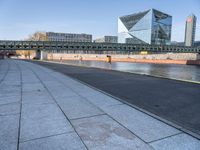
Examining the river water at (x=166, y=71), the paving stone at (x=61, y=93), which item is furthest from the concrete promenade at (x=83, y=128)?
the river water at (x=166, y=71)

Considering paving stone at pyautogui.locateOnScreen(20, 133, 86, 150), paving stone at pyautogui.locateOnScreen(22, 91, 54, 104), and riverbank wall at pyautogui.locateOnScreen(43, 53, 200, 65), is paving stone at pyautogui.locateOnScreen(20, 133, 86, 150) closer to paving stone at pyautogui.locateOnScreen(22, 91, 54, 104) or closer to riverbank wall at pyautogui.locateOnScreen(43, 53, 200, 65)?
paving stone at pyautogui.locateOnScreen(22, 91, 54, 104)

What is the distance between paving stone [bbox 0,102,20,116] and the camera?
496cm

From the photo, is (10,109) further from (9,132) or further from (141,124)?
(141,124)

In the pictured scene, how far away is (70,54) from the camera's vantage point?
12125cm

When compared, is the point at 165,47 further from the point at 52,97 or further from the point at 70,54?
the point at 52,97

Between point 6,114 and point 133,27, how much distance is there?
153 meters

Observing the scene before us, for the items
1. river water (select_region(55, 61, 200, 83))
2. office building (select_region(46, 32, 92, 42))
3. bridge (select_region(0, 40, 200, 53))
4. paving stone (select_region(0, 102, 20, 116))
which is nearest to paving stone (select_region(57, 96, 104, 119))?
paving stone (select_region(0, 102, 20, 116))

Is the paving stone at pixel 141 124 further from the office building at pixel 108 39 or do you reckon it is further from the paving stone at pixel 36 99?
the office building at pixel 108 39

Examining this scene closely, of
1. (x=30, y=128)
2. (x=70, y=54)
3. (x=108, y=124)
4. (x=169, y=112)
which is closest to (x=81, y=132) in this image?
(x=108, y=124)

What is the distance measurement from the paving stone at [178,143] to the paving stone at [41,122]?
1819 mm

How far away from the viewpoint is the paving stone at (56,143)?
316 centimetres

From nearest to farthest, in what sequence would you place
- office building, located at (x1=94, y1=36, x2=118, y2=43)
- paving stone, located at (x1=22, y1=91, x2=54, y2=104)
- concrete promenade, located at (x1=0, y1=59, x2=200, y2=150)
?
1. concrete promenade, located at (x1=0, y1=59, x2=200, y2=150)
2. paving stone, located at (x1=22, y1=91, x2=54, y2=104)
3. office building, located at (x1=94, y1=36, x2=118, y2=43)

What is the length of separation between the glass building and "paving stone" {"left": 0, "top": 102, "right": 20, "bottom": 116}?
463 feet

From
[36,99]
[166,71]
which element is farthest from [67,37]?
[36,99]
